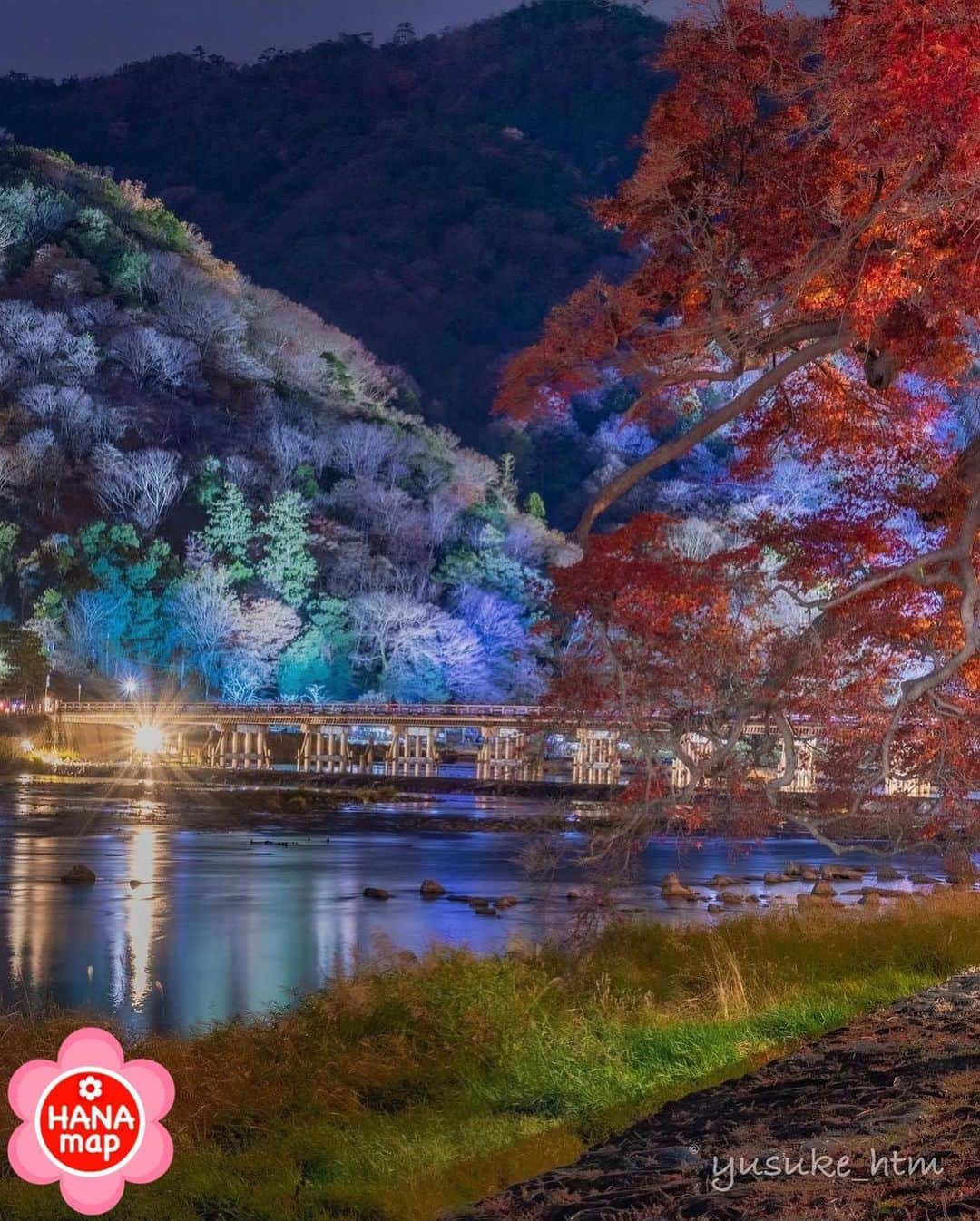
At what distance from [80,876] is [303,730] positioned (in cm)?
3472

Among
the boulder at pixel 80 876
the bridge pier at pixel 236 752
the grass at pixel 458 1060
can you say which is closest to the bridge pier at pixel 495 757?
the bridge pier at pixel 236 752

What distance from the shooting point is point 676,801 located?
8898mm

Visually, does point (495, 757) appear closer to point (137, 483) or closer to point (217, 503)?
point (217, 503)

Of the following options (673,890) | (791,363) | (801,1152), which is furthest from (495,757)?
(801,1152)

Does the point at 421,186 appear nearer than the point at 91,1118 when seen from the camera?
No

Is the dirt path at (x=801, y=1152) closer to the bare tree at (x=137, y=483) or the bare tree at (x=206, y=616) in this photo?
the bare tree at (x=206, y=616)

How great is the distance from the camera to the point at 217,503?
61.5m

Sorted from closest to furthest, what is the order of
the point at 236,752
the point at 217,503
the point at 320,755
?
the point at 320,755, the point at 236,752, the point at 217,503

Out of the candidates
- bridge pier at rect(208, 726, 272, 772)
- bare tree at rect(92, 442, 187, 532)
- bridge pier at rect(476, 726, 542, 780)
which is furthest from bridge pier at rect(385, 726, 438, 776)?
bare tree at rect(92, 442, 187, 532)

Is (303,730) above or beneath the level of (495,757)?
above

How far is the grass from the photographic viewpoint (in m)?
5.55

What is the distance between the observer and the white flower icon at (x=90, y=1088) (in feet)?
11.3

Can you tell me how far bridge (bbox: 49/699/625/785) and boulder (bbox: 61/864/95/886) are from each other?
77.9ft

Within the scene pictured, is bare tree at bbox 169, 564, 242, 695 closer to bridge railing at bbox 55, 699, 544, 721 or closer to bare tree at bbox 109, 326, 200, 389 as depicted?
bridge railing at bbox 55, 699, 544, 721
